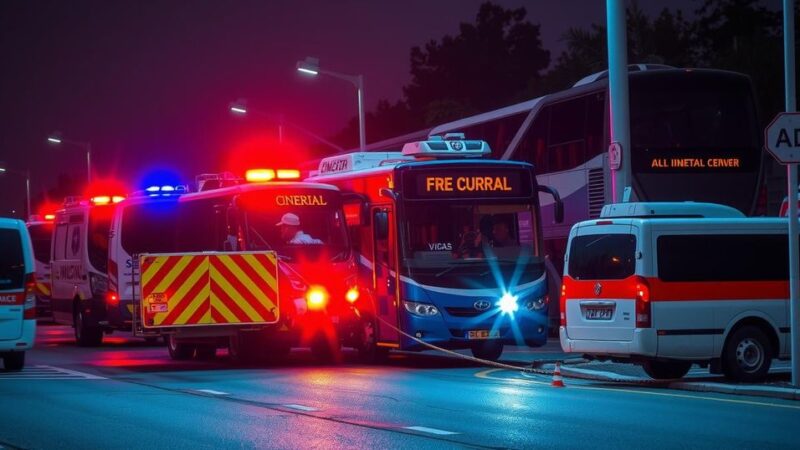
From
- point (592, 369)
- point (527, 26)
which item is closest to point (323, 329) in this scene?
point (592, 369)

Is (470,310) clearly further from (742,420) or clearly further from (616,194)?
(742,420)

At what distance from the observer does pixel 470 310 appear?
2188 centimetres

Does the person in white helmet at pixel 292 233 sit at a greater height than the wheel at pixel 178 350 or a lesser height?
greater

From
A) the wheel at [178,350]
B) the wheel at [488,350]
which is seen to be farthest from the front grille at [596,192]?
the wheel at [178,350]

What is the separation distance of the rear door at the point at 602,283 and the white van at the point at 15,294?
847cm

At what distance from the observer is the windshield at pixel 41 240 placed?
46375 millimetres

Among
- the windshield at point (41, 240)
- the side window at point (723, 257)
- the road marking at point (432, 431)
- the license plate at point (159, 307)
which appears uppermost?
the windshield at point (41, 240)

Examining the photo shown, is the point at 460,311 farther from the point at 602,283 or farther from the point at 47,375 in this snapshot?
the point at 47,375

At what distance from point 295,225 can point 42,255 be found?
2475 centimetres

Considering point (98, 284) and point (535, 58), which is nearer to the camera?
point (98, 284)

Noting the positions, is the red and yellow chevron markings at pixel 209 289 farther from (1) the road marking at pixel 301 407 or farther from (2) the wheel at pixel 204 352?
(1) the road marking at pixel 301 407

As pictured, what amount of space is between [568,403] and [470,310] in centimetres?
628

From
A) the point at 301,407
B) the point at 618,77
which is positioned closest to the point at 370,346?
the point at 618,77

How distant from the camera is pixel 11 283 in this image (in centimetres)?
2203
